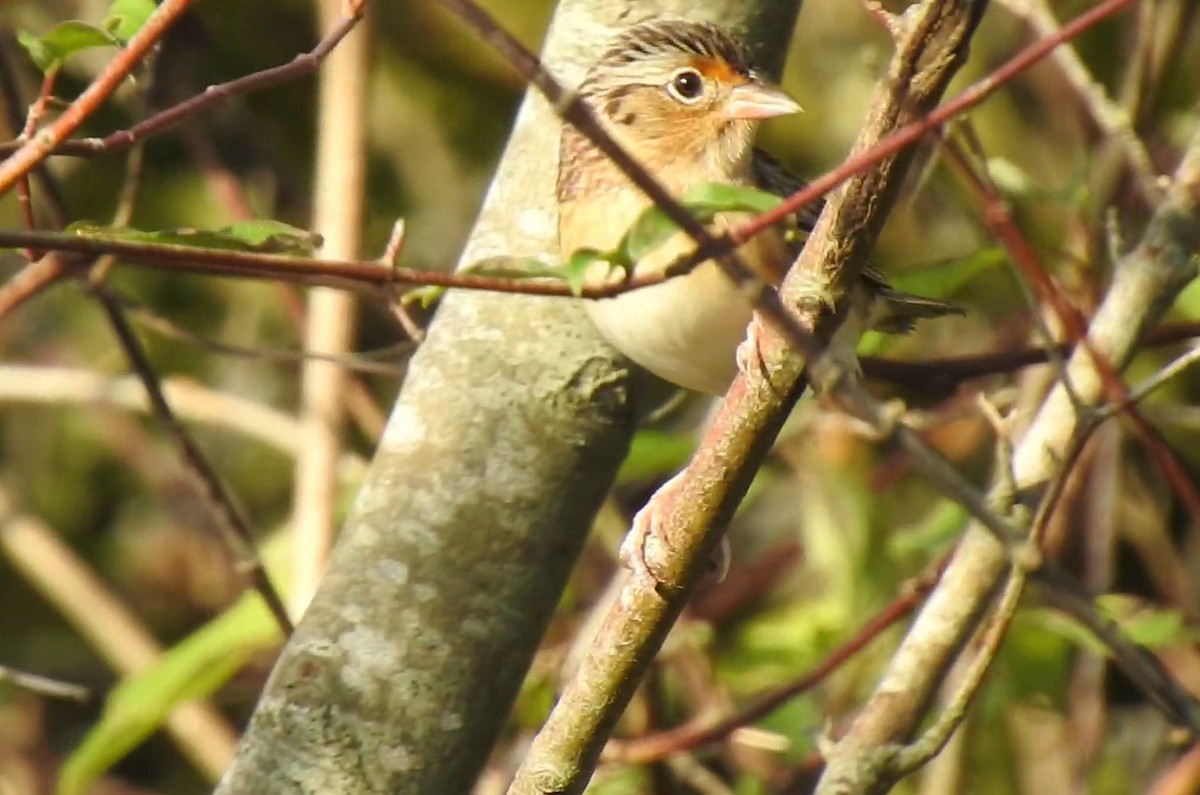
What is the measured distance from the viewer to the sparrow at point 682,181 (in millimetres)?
2793

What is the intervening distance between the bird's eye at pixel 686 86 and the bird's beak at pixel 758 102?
0.07 metres

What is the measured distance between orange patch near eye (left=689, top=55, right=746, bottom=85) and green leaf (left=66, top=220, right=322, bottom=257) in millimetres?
1389

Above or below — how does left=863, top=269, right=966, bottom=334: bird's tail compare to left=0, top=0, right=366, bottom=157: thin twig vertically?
below

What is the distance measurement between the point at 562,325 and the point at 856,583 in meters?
1.22

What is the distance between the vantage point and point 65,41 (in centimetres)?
193

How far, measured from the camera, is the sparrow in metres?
2.79

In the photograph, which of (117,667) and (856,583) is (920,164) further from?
(117,667)

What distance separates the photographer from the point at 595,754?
2385mm

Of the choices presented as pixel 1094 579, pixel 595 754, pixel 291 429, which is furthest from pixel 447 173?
pixel 595 754

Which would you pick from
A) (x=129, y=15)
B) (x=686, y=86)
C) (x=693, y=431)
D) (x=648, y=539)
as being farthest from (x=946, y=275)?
(x=693, y=431)

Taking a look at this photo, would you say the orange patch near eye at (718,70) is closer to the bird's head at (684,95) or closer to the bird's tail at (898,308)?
the bird's head at (684,95)

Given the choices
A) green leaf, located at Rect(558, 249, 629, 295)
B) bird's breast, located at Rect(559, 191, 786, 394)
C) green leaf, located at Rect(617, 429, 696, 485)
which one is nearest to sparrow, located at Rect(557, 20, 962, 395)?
bird's breast, located at Rect(559, 191, 786, 394)

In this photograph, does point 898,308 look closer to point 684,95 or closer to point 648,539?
point 684,95

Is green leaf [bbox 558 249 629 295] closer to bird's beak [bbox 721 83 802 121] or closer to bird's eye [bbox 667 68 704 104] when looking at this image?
bird's beak [bbox 721 83 802 121]
